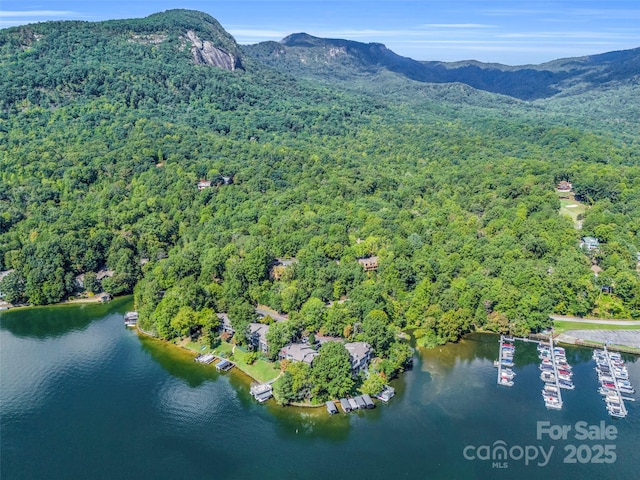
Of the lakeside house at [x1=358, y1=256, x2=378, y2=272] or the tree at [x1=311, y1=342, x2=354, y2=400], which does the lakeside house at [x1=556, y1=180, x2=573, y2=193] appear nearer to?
the lakeside house at [x1=358, y1=256, x2=378, y2=272]

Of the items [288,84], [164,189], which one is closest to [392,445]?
[164,189]

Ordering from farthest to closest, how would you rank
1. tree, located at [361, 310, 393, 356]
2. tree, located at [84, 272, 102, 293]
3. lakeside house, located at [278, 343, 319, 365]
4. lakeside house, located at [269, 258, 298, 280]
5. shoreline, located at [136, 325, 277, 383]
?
tree, located at [84, 272, 102, 293]
lakeside house, located at [269, 258, 298, 280]
tree, located at [361, 310, 393, 356]
shoreline, located at [136, 325, 277, 383]
lakeside house, located at [278, 343, 319, 365]

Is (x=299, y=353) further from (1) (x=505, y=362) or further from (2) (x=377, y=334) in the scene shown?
(1) (x=505, y=362)

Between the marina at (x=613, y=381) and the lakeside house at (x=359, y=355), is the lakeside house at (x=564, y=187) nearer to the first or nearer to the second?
the marina at (x=613, y=381)

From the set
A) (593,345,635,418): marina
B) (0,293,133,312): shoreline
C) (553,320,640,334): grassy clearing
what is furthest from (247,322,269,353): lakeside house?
(553,320,640,334): grassy clearing

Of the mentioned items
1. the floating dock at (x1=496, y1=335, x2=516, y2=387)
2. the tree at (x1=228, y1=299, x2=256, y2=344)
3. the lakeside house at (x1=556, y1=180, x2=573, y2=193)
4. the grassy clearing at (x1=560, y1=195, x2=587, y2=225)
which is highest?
the lakeside house at (x1=556, y1=180, x2=573, y2=193)

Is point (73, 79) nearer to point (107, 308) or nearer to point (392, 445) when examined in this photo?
point (107, 308)
